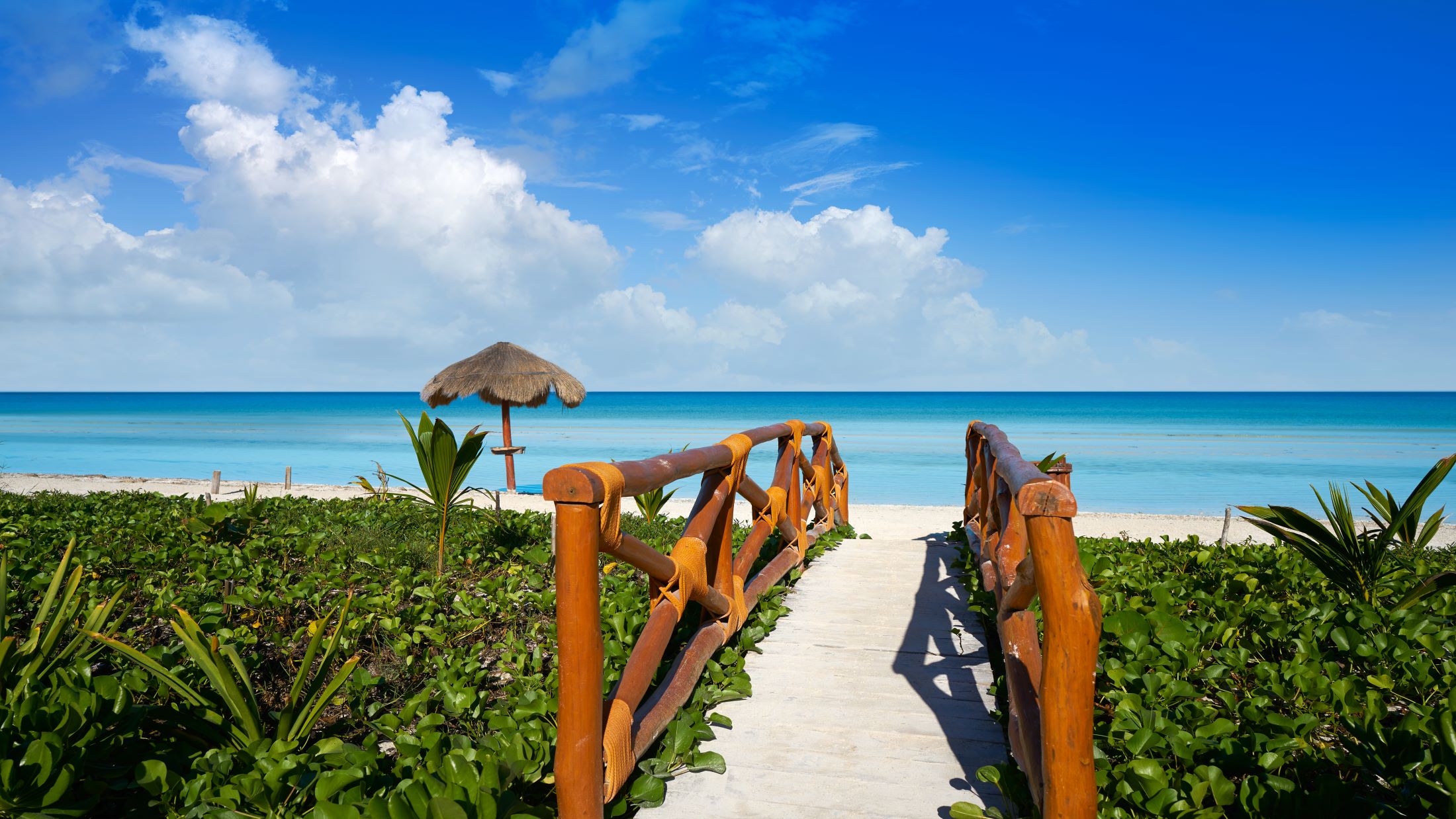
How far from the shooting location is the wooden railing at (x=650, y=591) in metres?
1.68

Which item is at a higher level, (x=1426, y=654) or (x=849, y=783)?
(x=1426, y=654)

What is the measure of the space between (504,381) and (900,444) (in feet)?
76.7

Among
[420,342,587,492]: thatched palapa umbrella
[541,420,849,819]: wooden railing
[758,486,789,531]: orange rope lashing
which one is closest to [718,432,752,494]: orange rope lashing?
[541,420,849,819]: wooden railing

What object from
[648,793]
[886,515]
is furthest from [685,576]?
[886,515]

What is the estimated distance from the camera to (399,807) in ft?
4.91

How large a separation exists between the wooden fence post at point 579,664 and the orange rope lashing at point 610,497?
58 millimetres

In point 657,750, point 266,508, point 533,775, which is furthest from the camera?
point 266,508

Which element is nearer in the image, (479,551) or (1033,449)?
(479,551)

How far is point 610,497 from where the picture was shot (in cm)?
179

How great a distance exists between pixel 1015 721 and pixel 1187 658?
0.83 metres

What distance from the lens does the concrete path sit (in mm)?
2062

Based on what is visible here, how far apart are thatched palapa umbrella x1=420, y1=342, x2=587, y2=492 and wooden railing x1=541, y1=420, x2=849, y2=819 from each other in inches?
385

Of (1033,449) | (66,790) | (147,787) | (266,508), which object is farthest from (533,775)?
(1033,449)

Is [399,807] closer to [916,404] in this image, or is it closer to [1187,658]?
[1187,658]
